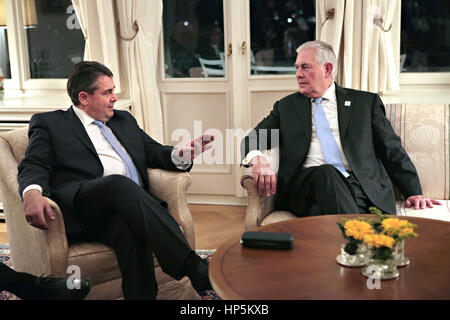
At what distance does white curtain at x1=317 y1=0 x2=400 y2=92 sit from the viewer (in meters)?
3.64

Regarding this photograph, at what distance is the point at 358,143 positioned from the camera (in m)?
2.88

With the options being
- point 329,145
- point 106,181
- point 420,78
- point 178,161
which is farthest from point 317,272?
point 420,78

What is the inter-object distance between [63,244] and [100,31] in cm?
213

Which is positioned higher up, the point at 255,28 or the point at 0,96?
the point at 255,28

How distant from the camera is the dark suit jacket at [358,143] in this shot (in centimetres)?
283

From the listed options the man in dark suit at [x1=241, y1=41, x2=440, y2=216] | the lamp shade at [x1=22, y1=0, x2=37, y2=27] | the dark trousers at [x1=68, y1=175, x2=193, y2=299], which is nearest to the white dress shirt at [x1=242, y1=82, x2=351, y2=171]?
the man in dark suit at [x1=241, y1=41, x2=440, y2=216]

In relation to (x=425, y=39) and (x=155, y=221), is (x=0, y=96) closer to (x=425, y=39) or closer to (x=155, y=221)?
(x=155, y=221)

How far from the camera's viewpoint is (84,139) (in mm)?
2646

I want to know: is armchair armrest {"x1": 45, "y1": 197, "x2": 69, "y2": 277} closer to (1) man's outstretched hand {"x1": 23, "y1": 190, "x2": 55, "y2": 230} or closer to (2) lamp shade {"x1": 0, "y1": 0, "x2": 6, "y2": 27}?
(1) man's outstretched hand {"x1": 23, "y1": 190, "x2": 55, "y2": 230}

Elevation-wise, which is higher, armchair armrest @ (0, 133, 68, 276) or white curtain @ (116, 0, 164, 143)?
white curtain @ (116, 0, 164, 143)

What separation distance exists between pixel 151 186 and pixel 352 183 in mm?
946

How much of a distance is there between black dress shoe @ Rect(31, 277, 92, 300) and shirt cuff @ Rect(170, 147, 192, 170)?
716mm

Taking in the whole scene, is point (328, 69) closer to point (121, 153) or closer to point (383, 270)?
point (121, 153)

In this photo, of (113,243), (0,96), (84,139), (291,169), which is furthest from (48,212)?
(0,96)
